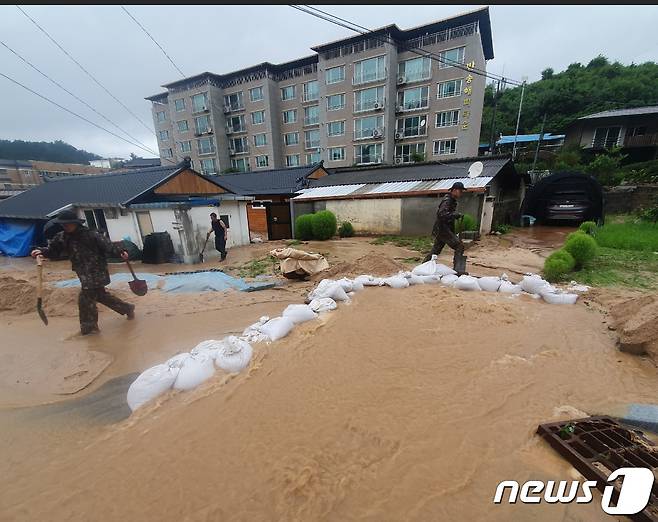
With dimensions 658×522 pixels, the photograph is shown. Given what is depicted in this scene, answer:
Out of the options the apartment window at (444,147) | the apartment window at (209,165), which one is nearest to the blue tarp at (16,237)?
the apartment window at (209,165)

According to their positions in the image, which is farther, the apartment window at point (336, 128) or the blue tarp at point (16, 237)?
the apartment window at point (336, 128)

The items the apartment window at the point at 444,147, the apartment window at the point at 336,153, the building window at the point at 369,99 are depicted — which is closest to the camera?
the apartment window at the point at 444,147

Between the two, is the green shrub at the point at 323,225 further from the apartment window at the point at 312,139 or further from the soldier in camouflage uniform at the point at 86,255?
the apartment window at the point at 312,139

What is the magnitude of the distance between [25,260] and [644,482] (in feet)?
49.5

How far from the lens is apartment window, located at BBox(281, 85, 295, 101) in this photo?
93.1 ft

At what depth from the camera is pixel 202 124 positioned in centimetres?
3159

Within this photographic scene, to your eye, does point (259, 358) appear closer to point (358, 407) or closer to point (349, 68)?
point (358, 407)

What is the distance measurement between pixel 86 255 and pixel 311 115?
93.3ft

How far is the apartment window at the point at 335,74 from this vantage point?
24078mm

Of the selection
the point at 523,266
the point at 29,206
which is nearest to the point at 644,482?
the point at 523,266

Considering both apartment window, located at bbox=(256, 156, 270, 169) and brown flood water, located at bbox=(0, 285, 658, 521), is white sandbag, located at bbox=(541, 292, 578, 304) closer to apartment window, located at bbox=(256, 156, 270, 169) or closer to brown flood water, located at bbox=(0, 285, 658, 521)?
brown flood water, located at bbox=(0, 285, 658, 521)

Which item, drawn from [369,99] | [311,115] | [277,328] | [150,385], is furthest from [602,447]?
[311,115]

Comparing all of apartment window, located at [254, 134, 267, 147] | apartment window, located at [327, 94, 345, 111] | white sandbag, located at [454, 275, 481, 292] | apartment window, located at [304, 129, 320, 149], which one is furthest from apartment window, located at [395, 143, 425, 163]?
white sandbag, located at [454, 275, 481, 292]

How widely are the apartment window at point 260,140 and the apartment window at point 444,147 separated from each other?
56.7 ft
